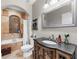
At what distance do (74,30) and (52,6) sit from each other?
126 cm

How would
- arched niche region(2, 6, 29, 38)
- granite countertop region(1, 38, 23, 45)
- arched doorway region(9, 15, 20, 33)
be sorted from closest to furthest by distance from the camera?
granite countertop region(1, 38, 23, 45), arched niche region(2, 6, 29, 38), arched doorway region(9, 15, 20, 33)

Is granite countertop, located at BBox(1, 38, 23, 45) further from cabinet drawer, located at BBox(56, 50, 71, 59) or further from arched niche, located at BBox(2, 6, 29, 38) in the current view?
cabinet drawer, located at BBox(56, 50, 71, 59)

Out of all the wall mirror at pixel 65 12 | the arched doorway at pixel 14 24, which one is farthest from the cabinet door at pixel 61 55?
the arched doorway at pixel 14 24

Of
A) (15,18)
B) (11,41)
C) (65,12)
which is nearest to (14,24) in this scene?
(15,18)

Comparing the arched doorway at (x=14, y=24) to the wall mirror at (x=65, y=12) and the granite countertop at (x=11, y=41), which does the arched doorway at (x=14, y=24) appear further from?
the wall mirror at (x=65, y=12)

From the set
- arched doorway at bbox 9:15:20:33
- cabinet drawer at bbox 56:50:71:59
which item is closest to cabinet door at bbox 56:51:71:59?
cabinet drawer at bbox 56:50:71:59

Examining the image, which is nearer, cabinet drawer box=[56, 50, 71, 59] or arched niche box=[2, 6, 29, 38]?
cabinet drawer box=[56, 50, 71, 59]

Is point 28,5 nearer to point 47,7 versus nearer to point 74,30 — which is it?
point 47,7

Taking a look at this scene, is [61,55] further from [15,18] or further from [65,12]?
[15,18]

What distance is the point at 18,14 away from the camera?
26.0 ft

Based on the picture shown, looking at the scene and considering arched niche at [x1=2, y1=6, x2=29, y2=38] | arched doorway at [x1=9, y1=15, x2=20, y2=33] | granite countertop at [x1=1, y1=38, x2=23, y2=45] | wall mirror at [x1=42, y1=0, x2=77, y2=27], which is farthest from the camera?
arched doorway at [x1=9, y1=15, x2=20, y2=33]

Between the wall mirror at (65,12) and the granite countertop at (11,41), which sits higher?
the wall mirror at (65,12)

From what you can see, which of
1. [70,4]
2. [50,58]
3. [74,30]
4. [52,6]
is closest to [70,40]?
[74,30]

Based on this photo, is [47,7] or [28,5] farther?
[28,5]
